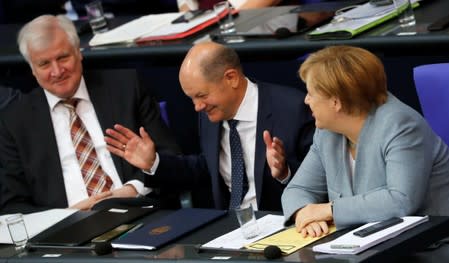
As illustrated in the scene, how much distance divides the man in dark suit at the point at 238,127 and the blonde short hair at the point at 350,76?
2.29 ft

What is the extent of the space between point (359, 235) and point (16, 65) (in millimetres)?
3068

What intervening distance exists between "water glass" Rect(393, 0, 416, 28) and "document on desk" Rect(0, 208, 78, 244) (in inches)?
64.9

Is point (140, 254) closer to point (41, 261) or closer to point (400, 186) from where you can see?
point (41, 261)

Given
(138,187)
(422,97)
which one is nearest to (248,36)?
(138,187)

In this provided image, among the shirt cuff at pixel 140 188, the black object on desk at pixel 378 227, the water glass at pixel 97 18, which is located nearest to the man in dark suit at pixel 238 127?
the shirt cuff at pixel 140 188

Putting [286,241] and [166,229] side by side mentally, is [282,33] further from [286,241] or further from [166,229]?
[286,241]

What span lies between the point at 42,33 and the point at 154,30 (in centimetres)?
89

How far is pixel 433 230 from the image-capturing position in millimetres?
3662

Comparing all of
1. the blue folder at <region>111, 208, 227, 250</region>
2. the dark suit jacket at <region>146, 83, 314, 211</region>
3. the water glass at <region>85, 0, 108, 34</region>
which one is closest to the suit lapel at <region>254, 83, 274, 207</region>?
the dark suit jacket at <region>146, 83, 314, 211</region>

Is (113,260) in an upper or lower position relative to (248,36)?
lower

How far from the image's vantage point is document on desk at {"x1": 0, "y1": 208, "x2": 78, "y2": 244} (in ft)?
14.9

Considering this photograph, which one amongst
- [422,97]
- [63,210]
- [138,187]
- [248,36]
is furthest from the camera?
[248,36]

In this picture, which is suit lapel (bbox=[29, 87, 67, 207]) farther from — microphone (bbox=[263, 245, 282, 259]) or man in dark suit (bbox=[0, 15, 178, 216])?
microphone (bbox=[263, 245, 282, 259])

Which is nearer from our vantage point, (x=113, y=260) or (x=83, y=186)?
(x=113, y=260)
